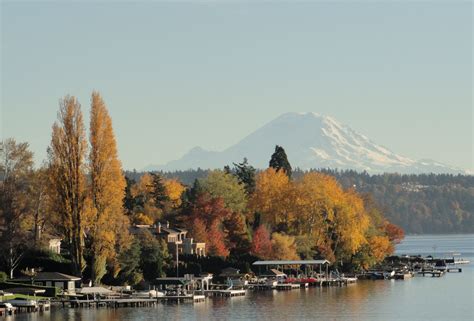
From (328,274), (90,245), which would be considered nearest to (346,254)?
(328,274)

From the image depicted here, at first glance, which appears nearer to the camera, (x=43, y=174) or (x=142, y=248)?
(x=43, y=174)

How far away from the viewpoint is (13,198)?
116 meters

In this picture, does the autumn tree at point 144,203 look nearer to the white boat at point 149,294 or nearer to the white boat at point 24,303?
the white boat at point 149,294

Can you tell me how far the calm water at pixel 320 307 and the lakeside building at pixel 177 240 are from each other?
1452 centimetres

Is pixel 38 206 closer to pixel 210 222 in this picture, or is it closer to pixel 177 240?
pixel 177 240

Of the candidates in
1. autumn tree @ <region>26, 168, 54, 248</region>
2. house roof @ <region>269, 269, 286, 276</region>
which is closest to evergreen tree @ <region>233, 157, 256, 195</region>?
house roof @ <region>269, 269, 286, 276</region>

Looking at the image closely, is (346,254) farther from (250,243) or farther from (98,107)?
(98,107)

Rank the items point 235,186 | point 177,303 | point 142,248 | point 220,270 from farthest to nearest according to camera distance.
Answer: point 235,186, point 220,270, point 142,248, point 177,303

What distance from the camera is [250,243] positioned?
491 ft

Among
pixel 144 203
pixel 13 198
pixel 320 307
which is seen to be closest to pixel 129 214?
pixel 144 203

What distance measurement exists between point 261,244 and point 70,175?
4032 cm

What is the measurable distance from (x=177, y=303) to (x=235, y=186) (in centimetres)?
4702

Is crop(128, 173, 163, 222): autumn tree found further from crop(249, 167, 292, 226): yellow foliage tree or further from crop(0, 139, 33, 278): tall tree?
crop(0, 139, 33, 278): tall tree

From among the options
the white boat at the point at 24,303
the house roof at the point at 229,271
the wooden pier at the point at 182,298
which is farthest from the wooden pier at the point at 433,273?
the white boat at the point at 24,303
